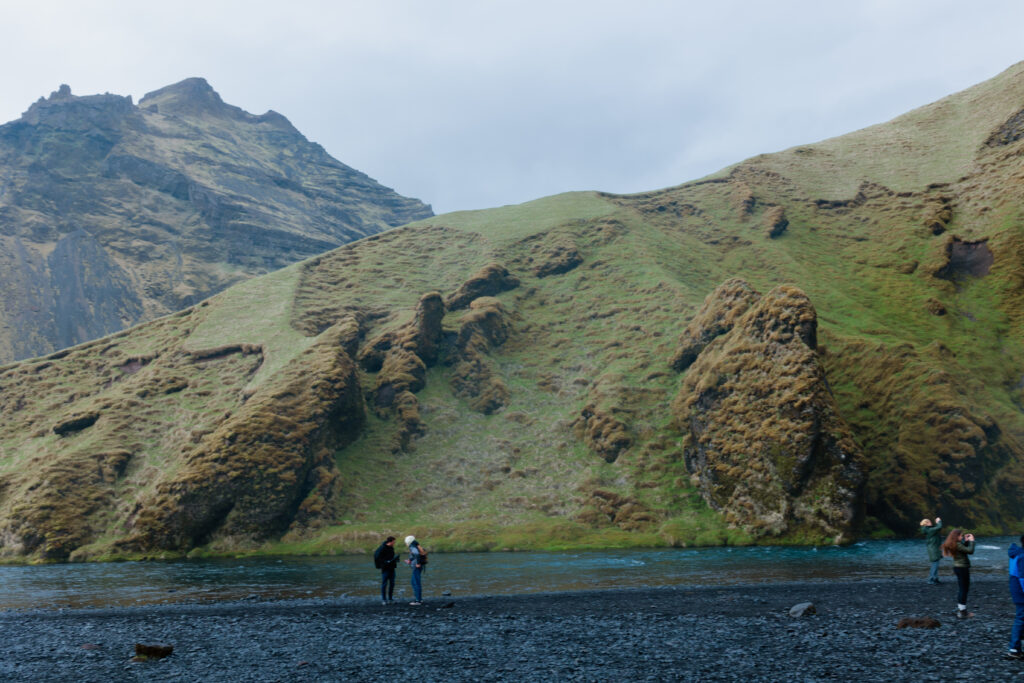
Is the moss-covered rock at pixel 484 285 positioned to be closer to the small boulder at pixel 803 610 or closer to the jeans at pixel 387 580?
the jeans at pixel 387 580

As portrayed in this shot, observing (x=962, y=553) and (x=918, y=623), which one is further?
(x=962, y=553)

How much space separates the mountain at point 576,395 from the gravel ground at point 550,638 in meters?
28.9

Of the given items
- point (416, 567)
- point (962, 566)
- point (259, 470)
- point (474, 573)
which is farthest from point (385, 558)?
point (259, 470)

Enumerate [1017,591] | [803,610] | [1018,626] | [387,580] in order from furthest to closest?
[387,580] → [803,610] → [1018,626] → [1017,591]

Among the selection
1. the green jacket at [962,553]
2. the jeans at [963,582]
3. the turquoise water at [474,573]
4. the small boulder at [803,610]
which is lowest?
the turquoise water at [474,573]

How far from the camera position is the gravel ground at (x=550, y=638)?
15461mm

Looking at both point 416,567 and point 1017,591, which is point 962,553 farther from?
point 416,567

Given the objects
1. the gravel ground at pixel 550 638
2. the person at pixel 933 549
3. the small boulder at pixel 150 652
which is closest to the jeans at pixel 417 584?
the gravel ground at pixel 550 638

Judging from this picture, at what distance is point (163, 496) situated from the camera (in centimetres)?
5706

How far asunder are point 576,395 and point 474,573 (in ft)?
135

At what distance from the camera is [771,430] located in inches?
2174

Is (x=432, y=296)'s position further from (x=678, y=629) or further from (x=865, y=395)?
(x=678, y=629)

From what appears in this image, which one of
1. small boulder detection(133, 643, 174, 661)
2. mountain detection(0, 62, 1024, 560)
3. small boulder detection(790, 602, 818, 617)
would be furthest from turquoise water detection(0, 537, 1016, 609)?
small boulder detection(133, 643, 174, 661)

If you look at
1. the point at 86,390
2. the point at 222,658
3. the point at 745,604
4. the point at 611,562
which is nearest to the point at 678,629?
the point at 745,604
